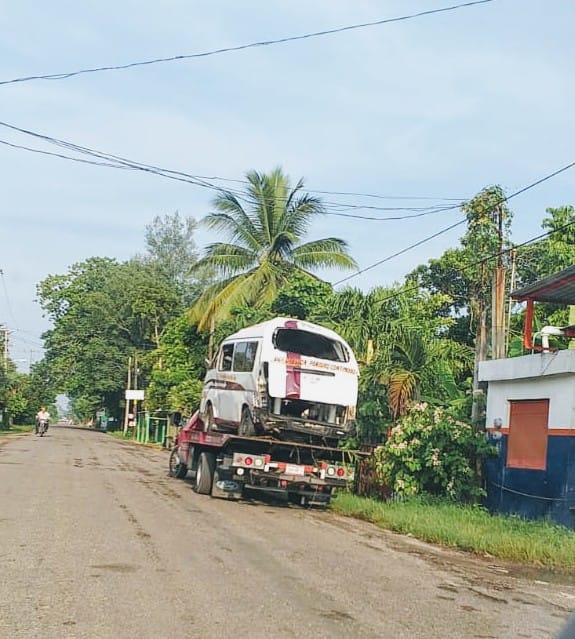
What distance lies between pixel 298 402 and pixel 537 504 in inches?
178

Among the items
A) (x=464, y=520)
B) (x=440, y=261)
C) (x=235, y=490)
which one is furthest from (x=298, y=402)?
(x=440, y=261)

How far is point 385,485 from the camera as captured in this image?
671 inches

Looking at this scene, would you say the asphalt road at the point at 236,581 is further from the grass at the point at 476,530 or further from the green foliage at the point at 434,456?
the green foliage at the point at 434,456

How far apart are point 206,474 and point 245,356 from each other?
2.57 metres

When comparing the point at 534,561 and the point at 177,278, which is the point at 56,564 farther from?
the point at 177,278

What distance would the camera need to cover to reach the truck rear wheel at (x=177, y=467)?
2045cm

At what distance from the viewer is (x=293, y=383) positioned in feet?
51.0

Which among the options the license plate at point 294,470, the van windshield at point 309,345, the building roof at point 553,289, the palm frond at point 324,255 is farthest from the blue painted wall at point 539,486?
the palm frond at point 324,255

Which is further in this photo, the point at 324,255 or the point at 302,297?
the point at 324,255

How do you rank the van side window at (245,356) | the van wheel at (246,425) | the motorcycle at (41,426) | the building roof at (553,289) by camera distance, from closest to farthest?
1. the building roof at (553,289)
2. the van wheel at (246,425)
3. the van side window at (245,356)
4. the motorcycle at (41,426)

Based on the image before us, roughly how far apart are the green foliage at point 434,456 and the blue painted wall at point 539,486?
0.30 metres

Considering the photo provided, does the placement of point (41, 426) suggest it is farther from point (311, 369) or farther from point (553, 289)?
point (553, 289)

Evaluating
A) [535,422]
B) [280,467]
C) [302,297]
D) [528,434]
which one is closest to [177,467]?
[280,467]

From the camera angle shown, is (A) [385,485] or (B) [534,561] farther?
(A) [385,485]
